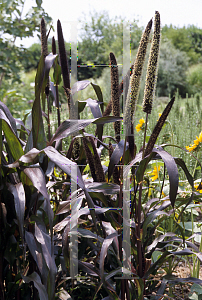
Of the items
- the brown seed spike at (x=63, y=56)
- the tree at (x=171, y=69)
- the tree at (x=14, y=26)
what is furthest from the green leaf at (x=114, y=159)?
the tree at (x=171, y=69)

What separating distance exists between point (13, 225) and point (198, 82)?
5353 millimetres

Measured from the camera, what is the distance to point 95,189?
25.8 inches

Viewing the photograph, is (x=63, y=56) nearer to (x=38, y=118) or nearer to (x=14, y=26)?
(x=38, y=118)

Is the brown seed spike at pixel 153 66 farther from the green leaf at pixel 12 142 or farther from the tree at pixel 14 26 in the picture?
the tree at pixel 14 26

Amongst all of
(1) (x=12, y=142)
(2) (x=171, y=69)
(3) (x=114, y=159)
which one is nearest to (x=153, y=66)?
(3) (x=114, y=159)

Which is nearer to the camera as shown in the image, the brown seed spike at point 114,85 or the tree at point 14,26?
the brown seed spike at point 114,85

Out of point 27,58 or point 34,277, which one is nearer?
point 34,277

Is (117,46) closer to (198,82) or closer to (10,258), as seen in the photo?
(10,258)

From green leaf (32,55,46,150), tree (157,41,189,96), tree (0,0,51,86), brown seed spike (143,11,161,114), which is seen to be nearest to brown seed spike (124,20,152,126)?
brown seed spike (143,11,161,114)

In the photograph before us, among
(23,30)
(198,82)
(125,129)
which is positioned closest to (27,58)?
(23,30)

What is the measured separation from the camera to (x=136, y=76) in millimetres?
Result: 591

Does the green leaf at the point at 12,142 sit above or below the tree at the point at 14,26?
below

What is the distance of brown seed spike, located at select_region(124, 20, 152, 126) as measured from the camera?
22.9 inches

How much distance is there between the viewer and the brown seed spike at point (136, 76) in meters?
0.58
